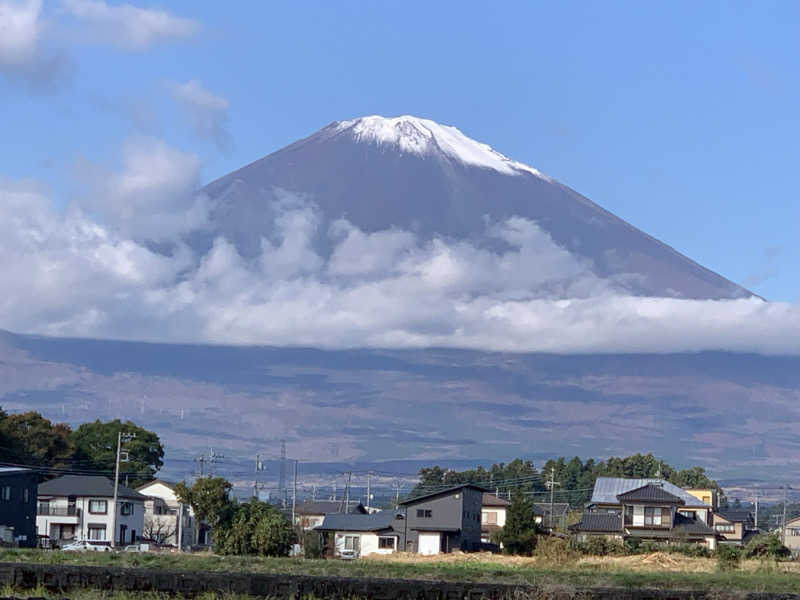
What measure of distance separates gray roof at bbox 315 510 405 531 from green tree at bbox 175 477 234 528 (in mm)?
7060

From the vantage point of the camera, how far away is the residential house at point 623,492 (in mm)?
81000

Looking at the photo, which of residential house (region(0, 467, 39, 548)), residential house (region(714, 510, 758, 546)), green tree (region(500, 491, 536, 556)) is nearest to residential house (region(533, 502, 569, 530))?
residential house (region(714, 510, 758, 546))

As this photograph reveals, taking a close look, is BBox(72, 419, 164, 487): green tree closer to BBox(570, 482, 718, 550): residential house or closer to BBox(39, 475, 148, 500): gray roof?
BBox(39, 475, 148, 500): gray roof

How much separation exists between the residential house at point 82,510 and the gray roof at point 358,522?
488 inches

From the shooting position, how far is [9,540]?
6706 centimetres

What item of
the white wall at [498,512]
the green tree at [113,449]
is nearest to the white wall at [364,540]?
the white wall at [498,512]

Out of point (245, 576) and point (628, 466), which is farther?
point (628, 466)

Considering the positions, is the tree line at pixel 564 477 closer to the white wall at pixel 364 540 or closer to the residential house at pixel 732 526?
the residential house at pixel 732 526

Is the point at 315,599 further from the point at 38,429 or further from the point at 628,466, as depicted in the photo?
the point at 628,466

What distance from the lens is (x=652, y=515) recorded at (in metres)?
75.5

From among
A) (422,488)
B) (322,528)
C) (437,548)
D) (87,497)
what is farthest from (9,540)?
(422,488)

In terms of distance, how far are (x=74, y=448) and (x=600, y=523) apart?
44.6 metres

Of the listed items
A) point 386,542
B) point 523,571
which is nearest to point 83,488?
point 386,542

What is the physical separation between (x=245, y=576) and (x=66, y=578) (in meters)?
4.02
